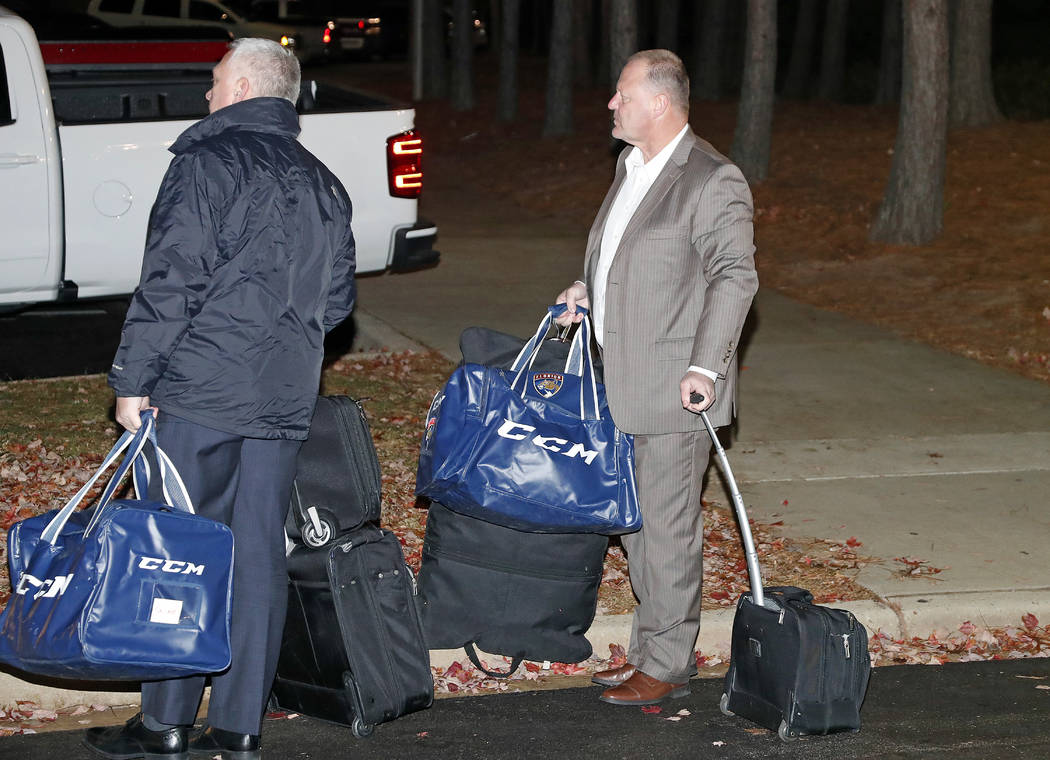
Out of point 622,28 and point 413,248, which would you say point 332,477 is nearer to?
point 413,248

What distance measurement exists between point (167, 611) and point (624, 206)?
6.55 feet

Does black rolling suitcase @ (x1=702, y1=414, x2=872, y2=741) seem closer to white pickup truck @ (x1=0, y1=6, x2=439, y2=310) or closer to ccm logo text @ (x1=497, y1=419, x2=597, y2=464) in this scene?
ccm logo text @ (x1=497, y1=419, x2=597, y2=464)

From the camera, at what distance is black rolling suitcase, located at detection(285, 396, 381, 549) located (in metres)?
4.42

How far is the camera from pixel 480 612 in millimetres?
4934

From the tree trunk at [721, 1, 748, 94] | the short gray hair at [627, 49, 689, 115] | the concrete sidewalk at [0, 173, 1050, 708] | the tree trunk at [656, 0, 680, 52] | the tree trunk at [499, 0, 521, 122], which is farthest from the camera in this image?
the tree trunk at [721, 1, 748, 94]

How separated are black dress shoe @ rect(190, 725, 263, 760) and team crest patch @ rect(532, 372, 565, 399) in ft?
4.58

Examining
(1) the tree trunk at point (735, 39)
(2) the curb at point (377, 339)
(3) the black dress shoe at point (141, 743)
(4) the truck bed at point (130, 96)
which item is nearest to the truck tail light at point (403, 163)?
(4) the truck bed at point (130, 96)

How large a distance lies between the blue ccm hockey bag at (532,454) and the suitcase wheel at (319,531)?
1.26 feet

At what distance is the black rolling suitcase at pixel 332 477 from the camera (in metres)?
4.42

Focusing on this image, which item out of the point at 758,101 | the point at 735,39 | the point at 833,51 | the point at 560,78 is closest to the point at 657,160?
the point at 758,101

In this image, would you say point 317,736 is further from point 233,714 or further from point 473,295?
point 473,295

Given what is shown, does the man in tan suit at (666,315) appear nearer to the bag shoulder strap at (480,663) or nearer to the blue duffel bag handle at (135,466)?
the bag shoulder strap at (480,663)

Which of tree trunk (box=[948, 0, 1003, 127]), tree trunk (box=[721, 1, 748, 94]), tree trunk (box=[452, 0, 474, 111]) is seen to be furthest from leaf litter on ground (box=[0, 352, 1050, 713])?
tree trunk (box=[721, 1, 748, 94])

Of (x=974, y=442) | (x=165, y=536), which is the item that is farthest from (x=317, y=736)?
(x=974, y=442)
